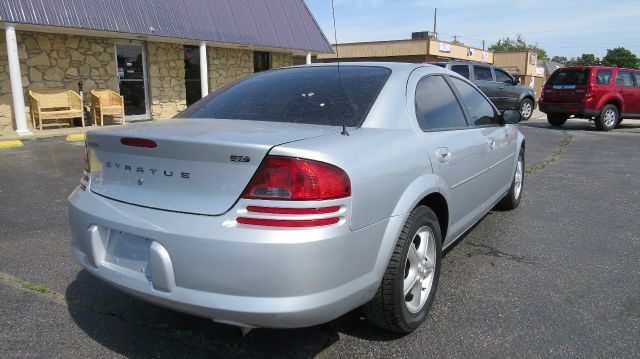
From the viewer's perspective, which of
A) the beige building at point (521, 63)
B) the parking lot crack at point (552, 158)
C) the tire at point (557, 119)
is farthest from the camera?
the beige building at point (521, 63)

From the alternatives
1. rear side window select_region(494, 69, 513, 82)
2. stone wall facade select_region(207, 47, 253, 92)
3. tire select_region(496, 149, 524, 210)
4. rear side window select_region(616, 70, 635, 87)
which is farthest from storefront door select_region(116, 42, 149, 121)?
rear side window select_region(616, 70, 635, 87)

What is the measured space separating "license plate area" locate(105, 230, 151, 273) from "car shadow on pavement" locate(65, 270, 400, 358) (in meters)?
0.53

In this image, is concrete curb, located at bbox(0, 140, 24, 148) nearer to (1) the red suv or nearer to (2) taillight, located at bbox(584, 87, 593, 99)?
(1) the red suv

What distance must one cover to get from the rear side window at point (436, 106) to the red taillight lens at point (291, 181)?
1.14 m

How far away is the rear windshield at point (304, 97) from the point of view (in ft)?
9.27

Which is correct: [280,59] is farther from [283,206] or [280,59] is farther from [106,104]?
[283,206]

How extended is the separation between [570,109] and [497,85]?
219 centimetres

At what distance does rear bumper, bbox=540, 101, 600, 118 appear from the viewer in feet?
46.7

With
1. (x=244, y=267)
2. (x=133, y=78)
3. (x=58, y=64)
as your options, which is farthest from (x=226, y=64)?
(x=244, y=267)

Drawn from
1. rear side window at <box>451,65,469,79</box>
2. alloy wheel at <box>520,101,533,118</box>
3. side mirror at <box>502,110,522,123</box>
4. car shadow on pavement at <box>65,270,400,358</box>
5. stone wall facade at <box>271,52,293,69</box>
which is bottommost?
car shadow on pavement at <box>65,270,400,358</box>

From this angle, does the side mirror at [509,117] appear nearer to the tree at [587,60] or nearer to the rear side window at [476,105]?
the rear side window at [476,105]

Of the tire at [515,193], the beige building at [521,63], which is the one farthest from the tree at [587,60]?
the tire at [515,193]

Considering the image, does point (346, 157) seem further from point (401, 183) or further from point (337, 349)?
point (337, 349)

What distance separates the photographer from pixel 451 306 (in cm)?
311
